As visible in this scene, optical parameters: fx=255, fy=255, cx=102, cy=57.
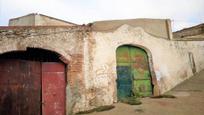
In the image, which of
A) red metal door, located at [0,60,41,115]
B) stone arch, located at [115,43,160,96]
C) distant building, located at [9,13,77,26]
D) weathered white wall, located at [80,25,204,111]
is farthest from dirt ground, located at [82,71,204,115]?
distant building, located at [9,13,77,26]

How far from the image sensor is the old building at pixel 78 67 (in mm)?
9375

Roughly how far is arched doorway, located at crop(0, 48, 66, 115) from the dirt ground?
184cm


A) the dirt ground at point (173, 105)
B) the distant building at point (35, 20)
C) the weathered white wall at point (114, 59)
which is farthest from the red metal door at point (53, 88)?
the distant building at point (35, 20)

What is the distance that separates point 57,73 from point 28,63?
4.41 feet

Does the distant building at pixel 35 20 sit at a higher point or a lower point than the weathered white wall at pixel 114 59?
higher

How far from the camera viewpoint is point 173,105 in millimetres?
11141

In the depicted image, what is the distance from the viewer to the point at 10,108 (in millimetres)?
8953

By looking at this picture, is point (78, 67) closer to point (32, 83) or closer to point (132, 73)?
point (32, 83)

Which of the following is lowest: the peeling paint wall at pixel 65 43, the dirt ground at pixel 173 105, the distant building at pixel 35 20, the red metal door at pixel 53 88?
the dirt ground at pixel 173 105

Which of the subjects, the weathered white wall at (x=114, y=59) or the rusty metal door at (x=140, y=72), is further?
the rusty metal door at (x=140, y=72)

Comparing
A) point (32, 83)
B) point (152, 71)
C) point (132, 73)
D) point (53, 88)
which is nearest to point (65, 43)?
point (53, 88)

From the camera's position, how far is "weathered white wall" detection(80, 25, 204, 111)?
11.1m

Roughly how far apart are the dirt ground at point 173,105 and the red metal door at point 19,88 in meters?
2.49

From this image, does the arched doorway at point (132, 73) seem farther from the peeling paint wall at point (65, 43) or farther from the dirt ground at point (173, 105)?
the peeling paint wall at point (65, 43)
